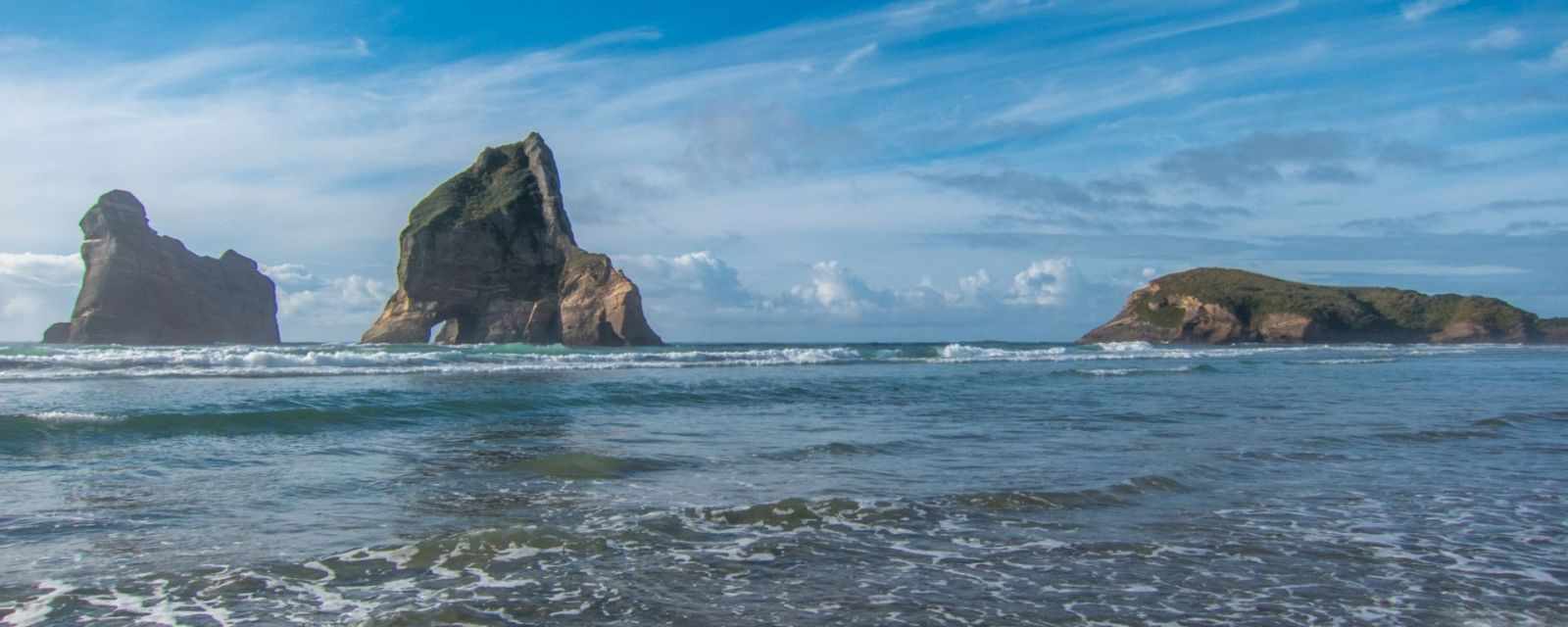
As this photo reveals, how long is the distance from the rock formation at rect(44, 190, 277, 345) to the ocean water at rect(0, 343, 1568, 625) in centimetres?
7545

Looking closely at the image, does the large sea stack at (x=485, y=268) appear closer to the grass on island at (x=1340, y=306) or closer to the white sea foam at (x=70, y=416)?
the white sea foam at (x=70, y=416)

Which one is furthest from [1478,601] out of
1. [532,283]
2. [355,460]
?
[532,283]

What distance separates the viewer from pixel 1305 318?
81.2 meters

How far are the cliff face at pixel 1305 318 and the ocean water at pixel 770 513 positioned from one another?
70.4 m

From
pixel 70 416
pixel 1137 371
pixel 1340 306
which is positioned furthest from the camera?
pixel 1340 306

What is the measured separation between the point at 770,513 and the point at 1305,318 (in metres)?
85.6

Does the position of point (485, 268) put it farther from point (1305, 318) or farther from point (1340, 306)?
point (1340, 306)

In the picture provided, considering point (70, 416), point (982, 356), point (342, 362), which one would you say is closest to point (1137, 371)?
point (982, 356)

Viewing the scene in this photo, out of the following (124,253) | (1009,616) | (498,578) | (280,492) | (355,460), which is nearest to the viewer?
(1009,616)

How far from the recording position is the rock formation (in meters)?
80.7

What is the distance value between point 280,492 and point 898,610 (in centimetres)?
642

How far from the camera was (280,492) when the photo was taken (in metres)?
8.92

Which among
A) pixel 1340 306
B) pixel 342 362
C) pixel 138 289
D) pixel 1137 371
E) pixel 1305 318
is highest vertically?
pixel 138 289

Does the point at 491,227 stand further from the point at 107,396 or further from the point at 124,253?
the point at 107,396
